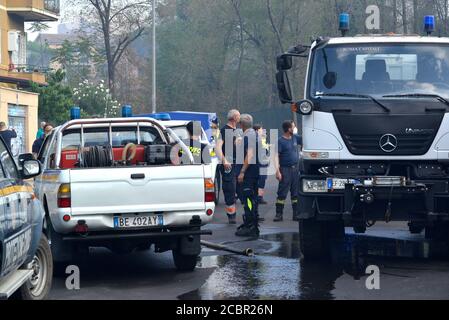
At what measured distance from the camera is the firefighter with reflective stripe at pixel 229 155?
627 inches

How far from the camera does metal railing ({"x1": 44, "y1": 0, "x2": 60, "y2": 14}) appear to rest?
159ft

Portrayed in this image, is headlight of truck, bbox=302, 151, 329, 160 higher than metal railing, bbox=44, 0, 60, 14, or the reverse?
metal railing, bbox=44, 0, 60, 14

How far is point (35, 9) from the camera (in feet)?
151

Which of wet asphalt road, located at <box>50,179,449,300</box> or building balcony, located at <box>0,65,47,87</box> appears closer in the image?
wet asphalt road, located at <box>50,179,449,300</box>

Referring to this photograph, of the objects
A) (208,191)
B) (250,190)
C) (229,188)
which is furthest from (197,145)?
(208,191)

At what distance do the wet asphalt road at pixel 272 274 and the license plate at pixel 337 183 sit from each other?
37.0 inches

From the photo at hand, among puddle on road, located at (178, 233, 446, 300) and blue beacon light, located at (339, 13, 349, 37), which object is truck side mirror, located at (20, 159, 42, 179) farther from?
blue beacon light, located at (339, 13, 349, 37)

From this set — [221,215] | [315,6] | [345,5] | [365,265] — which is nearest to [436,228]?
[365,265]

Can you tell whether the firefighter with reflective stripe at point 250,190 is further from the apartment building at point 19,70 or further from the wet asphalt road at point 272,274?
the apartment building at point 19,70

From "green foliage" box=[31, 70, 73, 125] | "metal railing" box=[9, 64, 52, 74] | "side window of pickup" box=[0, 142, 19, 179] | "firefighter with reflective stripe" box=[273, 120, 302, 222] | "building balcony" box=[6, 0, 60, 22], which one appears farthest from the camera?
"building balcony" box=[6, 0, 60, 22]

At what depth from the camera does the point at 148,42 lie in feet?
238

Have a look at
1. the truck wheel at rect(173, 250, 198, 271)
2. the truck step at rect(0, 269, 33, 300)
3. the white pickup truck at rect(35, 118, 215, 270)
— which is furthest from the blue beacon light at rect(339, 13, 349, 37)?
the truck step at rect(0, 269, 33, 300)

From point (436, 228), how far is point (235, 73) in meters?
55.5

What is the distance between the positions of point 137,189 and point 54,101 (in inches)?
1363
